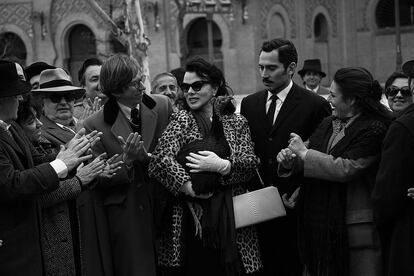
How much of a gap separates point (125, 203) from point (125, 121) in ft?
2.20

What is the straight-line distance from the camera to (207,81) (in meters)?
5.58

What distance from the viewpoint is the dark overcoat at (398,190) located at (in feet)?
15.3

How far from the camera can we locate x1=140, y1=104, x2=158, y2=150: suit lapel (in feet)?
18.8

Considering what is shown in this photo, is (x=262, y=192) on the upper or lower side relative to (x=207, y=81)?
lower

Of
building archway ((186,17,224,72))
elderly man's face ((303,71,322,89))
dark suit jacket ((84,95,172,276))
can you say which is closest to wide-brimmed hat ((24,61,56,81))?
dark suit jacket ((84,95,172,276))

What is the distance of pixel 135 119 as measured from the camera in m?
5.82

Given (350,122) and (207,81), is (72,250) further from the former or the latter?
(350,122)

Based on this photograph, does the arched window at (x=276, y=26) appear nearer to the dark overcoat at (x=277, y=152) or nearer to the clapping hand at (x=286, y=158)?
Result: the dark overcoat at (x=277, y=152)

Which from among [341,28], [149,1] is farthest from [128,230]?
[341,28]

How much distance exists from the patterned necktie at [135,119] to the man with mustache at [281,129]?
99 cm

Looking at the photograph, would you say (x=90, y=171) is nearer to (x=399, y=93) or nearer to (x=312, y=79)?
(x=399, y=93)

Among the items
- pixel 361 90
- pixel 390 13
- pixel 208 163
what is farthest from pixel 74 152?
pixel 390 13

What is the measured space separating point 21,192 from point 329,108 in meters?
2.78

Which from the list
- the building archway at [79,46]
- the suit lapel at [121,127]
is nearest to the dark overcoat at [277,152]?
the suit lapel at [121,127]
